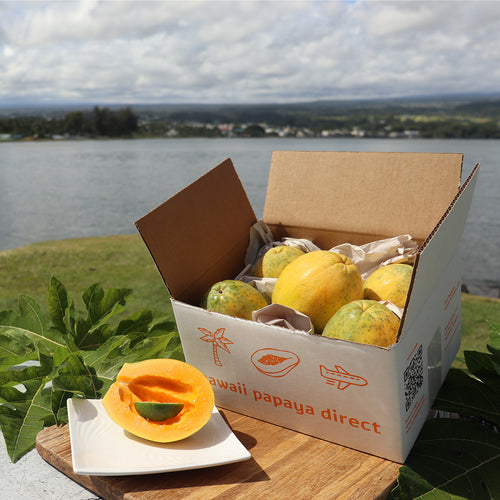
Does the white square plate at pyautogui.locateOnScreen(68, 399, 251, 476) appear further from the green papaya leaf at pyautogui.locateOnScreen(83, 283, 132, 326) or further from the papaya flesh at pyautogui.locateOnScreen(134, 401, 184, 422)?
the green papaya leaf at pyautogui.locateOnScreen(83, 283, 132, 326)

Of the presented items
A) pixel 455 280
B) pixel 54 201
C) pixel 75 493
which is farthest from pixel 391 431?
pixel 54 201

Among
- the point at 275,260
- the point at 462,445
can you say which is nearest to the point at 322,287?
the point at 275,260

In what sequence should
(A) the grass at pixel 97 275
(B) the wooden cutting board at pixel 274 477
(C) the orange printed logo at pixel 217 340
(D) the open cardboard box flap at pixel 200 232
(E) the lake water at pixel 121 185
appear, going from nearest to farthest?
(B) the wooden cutting board at pixel 274 477, (C) the orange printed logo at pixel 217 340, (D) the open cardboard box flap at pixel 200 232, (A) the grass at pixel 97 275, (E) the lake water at pixel 121 185

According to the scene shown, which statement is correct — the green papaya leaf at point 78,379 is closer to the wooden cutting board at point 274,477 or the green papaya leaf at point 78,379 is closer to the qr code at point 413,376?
the wooden cutting board at point 274,477

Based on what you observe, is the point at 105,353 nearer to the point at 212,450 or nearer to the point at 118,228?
the point at 212,450

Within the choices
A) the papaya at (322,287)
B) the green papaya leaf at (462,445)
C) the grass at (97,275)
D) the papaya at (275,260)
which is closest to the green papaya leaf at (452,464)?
the green papaya leaf at (462,445)
